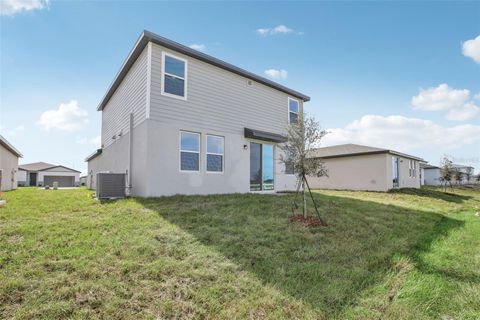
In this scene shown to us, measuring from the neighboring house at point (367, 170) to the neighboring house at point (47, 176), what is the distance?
121 ft

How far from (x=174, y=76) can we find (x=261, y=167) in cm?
588

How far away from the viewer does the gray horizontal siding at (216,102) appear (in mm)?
8992

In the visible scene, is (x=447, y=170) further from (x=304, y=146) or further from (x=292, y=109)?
(x=304, y=146)

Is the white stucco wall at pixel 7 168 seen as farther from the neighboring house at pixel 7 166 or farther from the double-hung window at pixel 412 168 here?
the double-hung window at pixel 412 168

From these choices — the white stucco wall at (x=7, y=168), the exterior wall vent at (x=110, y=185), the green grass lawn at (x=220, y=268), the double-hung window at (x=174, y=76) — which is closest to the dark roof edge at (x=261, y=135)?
the double-hung window at (x=174, y=76)

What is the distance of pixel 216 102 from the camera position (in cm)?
1066

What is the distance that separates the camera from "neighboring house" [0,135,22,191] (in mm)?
17078

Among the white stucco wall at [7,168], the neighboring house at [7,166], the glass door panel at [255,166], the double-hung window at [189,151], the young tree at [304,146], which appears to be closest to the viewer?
the young tree at [304,146]

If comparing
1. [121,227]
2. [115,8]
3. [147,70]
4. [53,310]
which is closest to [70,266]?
[53,310]

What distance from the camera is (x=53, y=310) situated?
2709mm

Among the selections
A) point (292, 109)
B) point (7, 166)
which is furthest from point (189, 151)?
point (7, 166)

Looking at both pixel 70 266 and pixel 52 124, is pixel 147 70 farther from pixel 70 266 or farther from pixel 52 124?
pixel 52 124

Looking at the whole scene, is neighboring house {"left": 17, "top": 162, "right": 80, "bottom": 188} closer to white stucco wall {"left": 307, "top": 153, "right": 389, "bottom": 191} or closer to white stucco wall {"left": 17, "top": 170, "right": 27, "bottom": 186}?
white stucco wall {"left": 17, "top": 170, "right": 27, "bottom": 186}

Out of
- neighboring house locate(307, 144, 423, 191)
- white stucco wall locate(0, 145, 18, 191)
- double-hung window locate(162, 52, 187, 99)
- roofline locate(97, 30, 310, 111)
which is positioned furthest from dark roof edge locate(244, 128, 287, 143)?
white stucco wall locate(0, 145, 18, 191)
